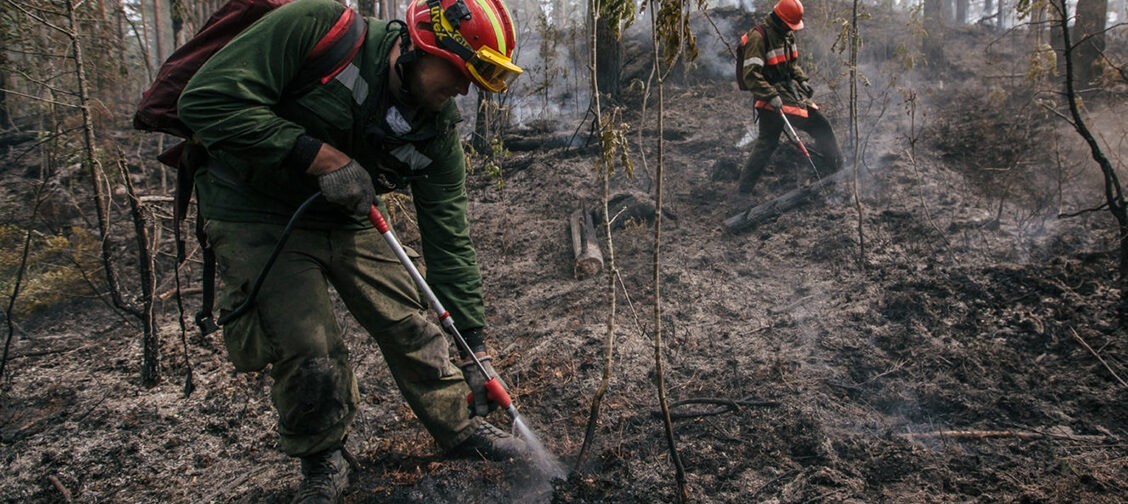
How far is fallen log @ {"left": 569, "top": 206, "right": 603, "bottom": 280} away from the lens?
509cm

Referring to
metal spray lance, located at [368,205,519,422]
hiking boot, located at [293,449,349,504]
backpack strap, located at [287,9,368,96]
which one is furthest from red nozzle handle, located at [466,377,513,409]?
backpack strap, located at [287,9,368,96]

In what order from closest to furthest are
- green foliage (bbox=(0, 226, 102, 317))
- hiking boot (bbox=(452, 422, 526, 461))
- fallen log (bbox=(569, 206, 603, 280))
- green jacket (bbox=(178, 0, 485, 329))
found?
green jacket (bbox=(178, 0, 485, 329)) → hiking boot (bbox=(452, 422, 526, 461)) → fallen log (bbox=(569, 206, 603, 280)) → green foliage (bbox=(0, 226, 102, 317))

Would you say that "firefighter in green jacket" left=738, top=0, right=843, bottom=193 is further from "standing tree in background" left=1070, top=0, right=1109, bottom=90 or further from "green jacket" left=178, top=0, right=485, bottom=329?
"green jacket" left=178, top=0, right=485, bottom=329

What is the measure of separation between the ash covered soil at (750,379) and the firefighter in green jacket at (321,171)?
0.64 metres

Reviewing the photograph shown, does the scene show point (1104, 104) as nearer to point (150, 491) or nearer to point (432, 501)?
point (432, 501)

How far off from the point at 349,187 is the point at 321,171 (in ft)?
0.39

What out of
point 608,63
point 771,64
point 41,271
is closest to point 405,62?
point 771,64

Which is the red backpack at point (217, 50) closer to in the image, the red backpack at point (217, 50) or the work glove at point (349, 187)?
the red backpack at point (217, 50)

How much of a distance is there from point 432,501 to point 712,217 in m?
4.37

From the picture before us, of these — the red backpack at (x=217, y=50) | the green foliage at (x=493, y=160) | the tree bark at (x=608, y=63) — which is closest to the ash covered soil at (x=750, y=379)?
the green foliage at (x=493, y=160)

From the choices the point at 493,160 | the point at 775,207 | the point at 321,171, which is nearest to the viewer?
the point at 321,171

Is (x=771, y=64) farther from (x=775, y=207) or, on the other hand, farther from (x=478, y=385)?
(x=478, y=385)

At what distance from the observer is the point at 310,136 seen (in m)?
2.38

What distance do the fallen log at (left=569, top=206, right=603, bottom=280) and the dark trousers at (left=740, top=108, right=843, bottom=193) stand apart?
187cm
